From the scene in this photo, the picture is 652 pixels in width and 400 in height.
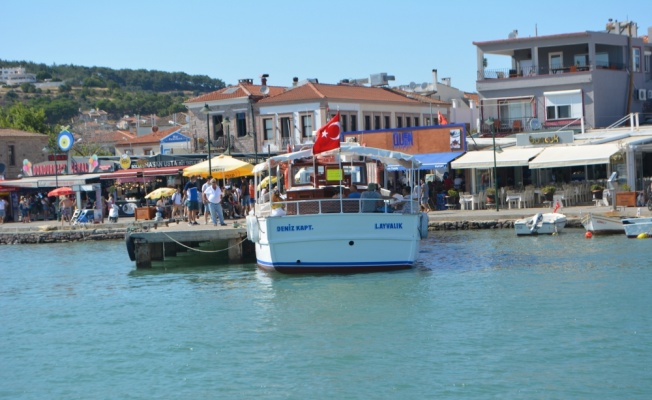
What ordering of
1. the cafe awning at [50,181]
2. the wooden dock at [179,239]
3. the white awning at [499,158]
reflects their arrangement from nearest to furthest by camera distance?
1. the wooden dock at [179,239]
2. the white awning at [499,158]
3. the cafe awning at [50,181]

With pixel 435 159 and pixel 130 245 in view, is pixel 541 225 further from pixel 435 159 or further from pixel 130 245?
pixel 130 245

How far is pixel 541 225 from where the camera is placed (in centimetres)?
3703

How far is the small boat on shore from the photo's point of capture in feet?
116

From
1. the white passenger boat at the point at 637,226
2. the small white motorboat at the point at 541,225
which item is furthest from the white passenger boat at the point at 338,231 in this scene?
the small white motorboat at the point at 541,225

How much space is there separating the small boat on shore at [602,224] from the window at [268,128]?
29556mm

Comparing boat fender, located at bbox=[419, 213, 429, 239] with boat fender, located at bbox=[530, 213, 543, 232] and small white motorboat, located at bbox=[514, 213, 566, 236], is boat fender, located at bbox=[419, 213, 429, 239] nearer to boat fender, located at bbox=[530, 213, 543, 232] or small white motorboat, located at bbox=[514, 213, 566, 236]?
small white motorboat, located at bbox=[514, 213, 566, 236]

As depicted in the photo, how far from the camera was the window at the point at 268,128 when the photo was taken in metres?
62.0

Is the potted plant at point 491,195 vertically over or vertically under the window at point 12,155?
under

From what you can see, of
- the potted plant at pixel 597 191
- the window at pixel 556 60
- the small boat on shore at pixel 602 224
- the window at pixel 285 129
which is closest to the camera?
the small boat on shore at pixel 602 224

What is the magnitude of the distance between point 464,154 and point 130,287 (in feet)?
78.0

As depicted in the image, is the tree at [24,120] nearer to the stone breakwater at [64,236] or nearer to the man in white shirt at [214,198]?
the stone breakwater at [64,236]

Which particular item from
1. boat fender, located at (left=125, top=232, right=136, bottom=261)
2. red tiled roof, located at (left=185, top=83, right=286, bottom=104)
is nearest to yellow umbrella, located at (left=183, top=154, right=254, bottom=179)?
boat fender, located at (left=125, top=232, right=136, bottom=261)

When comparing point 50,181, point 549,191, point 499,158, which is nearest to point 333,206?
point 549,191

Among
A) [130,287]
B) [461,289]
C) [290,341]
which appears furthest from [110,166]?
[290,341]
